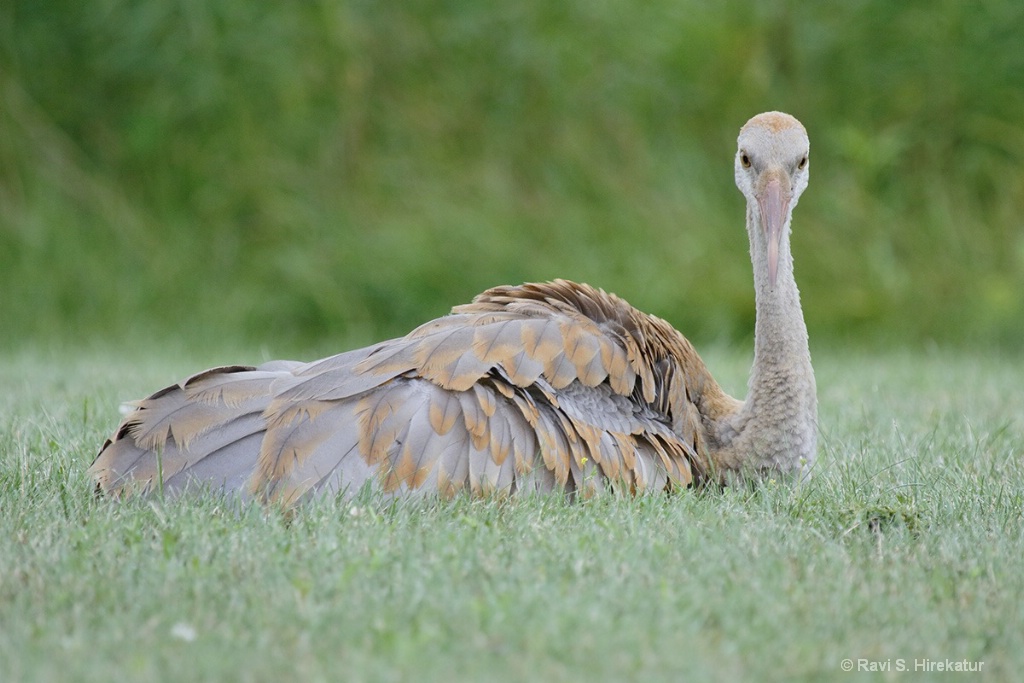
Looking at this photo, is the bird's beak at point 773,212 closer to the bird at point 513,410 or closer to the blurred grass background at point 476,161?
the bird at point 513,410

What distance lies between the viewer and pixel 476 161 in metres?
8.83

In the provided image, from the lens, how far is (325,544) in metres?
2.94

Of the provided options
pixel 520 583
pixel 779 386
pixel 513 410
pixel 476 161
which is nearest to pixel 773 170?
pixel 779 386

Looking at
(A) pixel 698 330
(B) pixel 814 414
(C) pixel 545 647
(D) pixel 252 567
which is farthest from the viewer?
(A) pixel 698 330

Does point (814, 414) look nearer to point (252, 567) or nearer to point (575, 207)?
point (252, 567)

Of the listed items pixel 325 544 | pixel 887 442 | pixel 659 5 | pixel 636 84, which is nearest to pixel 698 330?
pixel 636 84

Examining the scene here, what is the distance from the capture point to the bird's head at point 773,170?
3.87 m

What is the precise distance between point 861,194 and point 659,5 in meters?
1.96

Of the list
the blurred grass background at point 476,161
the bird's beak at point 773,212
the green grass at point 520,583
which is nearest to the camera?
the green grass at point 520,583

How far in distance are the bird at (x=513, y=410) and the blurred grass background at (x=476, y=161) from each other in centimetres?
417

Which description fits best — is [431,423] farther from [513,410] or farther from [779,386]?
[779,386]

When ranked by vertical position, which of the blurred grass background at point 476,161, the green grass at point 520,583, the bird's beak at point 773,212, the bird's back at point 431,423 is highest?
the blurred grass background at point 476,161

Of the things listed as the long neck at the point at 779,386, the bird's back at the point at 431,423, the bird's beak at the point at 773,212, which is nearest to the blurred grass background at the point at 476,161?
the long neck at the point at 779,386

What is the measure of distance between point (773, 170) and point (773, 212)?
135 millimetres
